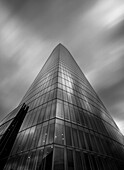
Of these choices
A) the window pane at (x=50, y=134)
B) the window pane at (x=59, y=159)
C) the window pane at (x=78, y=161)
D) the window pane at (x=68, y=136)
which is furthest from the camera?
the window pane at (x=68, y=136)

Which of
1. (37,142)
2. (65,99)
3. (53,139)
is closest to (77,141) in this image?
(53,139)

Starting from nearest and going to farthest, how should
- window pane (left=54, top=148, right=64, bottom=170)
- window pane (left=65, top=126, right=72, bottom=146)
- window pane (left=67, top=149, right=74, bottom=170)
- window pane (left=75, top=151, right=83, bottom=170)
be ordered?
window pane (left=54, top=148, right=64, bottom=170), window pane (left=67, top=149, right=74, bottom=170), window pane (left=75, top=151, right=83, bottom=170), window pane (left=65, top=126, right=72, bottom=146)

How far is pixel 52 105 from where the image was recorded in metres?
18.6

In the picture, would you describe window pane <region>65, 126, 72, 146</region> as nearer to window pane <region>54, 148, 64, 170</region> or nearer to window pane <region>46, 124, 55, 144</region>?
window pane <region>54, 148, 64, 170</region>

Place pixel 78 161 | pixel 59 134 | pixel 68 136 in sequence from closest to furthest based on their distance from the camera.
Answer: pixel 78 161, pixel 59 134, pixel 68 136

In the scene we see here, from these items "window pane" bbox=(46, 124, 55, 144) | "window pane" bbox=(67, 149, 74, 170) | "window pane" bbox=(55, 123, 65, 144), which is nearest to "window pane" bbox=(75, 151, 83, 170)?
"window pane" bbox=(67, 149, 74, 170)

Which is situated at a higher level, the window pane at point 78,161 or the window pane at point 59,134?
the window pane at point 59,134

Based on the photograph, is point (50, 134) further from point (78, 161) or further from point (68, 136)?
point (78, 161)

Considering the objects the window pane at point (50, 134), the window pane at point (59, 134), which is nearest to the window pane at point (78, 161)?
the window pane at point (59, 134)

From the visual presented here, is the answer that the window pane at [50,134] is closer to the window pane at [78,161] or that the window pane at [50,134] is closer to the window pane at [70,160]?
the window pane at [70,160]

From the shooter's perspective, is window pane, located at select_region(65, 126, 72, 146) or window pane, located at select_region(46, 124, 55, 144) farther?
window pane, located at select_region(65, 126, 72, 146)

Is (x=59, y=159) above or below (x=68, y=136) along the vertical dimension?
below

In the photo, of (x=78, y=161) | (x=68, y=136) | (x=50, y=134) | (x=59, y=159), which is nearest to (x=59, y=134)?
(x=50, y=134)

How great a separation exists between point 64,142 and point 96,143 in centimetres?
707
